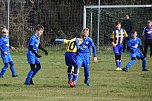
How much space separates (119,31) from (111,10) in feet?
33.8

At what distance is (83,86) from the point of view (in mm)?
14633

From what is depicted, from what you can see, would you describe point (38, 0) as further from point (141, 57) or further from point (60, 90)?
point (60, 90)

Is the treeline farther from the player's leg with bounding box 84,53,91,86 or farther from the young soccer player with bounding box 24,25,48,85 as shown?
the player's leg with bounding box 84,53,91,86

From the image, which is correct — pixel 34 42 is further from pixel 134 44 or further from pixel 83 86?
pixel 134 44

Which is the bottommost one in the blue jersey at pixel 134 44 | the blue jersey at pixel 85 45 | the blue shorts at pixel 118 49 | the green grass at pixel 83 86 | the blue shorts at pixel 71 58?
the green grass at pixel 83 86

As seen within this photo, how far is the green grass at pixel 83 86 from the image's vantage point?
12234 mm

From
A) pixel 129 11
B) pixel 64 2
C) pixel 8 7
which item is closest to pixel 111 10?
pixel 129 11

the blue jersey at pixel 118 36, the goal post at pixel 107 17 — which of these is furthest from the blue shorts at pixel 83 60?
the goal post at pixel 107 17

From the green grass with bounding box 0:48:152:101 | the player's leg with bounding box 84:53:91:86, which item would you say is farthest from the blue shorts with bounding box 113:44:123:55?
the player's leg with bounding box 84:53:91:86

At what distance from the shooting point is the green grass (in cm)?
1223

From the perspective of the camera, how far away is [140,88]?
13.9 meters

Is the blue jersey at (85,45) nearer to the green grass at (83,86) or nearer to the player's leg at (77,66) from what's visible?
the player's leg at (77,66)

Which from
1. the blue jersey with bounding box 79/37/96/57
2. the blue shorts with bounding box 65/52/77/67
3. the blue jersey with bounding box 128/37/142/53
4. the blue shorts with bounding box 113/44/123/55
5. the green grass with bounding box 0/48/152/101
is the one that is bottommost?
the green grass with bounding box 0/48/152/101

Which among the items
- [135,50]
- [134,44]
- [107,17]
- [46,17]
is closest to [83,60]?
[134,44]
